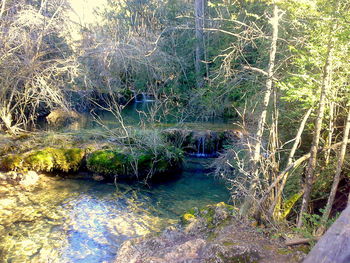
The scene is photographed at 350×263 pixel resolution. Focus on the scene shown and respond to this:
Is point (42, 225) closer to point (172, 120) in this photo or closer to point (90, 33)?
point (90, 33)

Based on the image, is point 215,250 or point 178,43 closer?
point 215,250

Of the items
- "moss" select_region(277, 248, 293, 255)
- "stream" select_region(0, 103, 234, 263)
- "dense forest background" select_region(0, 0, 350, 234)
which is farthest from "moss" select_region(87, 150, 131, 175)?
"moss" select_region(277, 248, 293, 255)

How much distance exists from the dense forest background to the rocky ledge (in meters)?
0.48

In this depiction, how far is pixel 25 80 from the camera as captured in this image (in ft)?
38.8

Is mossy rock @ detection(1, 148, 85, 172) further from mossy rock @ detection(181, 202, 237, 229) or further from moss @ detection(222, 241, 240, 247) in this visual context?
moss @ detection(222, 241, 240, 247)

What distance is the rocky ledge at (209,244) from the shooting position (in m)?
4.59

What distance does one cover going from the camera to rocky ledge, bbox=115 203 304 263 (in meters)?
4.59

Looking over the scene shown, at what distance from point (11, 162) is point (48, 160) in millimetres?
1113

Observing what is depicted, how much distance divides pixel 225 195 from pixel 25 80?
27.2ft

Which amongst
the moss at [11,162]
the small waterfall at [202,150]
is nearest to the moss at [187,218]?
the moss at [11,162]

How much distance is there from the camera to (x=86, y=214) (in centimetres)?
794

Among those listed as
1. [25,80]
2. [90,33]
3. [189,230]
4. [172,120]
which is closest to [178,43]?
[172,120]

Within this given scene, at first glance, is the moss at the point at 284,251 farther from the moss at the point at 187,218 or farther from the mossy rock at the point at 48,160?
the mossy rock at the point at 48,160

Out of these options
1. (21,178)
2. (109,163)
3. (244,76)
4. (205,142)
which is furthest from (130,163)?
(244,76)
